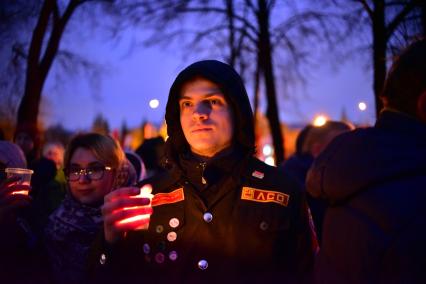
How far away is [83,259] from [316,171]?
2014 millimetres

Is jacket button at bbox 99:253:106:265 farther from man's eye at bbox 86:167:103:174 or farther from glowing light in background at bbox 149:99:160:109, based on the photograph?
glowing light in background at bbox 149:99:160:109

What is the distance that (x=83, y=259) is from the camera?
300cm

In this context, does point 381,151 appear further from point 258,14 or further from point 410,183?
point 258,14

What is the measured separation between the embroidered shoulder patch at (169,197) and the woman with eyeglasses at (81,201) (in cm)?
87

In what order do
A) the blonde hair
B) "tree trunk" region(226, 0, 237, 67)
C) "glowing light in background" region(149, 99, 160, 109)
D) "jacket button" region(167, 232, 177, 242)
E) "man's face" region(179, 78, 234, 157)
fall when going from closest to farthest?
"jacket button" region(167, 232, 177, 242) < "man's face" region(179, 78, 234, 157) < the blonde hair < "glowing light in background" region(149, 99, 160, 109) < "tree trunk" region(226, 0, 237, 67)

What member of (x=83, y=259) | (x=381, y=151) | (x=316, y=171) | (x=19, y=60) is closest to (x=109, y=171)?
(x=83, y=259)

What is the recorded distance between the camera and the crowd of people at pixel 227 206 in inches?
59.7

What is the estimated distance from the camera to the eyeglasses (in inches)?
126

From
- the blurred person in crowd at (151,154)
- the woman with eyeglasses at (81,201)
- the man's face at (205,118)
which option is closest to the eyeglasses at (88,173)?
the woman with eyeglasses at (81,201)

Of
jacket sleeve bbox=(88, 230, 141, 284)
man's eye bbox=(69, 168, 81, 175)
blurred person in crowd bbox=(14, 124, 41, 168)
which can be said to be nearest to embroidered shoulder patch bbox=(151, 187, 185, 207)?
jacket sleeve bbox=(88, 230, 141, 284)

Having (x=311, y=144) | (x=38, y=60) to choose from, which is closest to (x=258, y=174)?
(x=311, y=144)

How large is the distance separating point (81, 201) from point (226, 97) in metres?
1.49

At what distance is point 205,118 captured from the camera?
2.39 meters

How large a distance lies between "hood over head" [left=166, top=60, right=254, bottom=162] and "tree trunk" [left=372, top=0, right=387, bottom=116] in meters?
5.14
